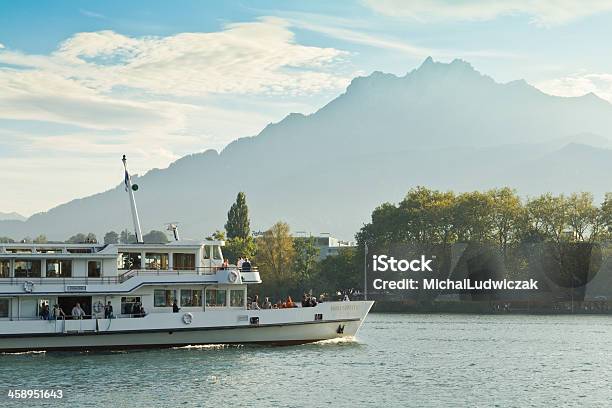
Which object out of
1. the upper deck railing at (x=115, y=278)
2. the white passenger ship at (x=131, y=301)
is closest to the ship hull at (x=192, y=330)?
the white passenger ship at (x=131, y=301)

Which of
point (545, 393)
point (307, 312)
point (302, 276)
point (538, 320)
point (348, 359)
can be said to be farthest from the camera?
point (302, 276)

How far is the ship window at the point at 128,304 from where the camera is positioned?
46688 millimetres

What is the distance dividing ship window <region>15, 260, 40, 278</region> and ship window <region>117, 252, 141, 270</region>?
396 centimetres

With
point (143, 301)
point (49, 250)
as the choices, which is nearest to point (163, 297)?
point (143, 301)

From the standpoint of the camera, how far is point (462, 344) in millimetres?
55844

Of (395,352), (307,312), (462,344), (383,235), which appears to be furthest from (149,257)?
(383,235)

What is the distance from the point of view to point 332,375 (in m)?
39.8

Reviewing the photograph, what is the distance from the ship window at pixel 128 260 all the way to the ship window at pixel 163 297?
1.66 meters

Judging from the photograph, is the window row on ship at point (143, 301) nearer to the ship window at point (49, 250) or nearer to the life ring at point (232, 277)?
the life ring at point (232, 277)

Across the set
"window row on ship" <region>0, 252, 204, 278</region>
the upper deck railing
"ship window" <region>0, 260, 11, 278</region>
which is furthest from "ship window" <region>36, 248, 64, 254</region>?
"ship window" <region>0, 260, 11, 278</region>

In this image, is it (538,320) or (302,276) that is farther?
(302,276)

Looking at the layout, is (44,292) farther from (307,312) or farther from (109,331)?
(307,312)

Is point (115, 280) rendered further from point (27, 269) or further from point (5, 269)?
point (5, 269)

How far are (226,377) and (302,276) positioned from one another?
72.8 m
